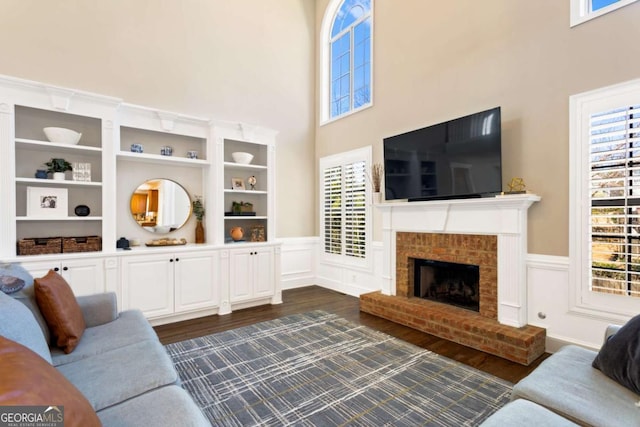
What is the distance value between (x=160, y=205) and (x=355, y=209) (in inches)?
115

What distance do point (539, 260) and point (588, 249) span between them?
41cm

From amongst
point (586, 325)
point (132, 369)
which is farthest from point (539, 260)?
point (132, 369)

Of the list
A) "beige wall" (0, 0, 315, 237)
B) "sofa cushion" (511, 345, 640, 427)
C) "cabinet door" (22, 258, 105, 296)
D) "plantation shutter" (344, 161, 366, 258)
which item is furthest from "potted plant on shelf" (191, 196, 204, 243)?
"sofa cushion" (511, 345, 640, 427)

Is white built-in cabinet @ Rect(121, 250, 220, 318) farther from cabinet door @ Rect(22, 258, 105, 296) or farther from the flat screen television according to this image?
the flat screen television

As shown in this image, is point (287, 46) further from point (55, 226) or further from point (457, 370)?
point (457, 370)

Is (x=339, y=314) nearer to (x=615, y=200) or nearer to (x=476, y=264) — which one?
(x=476, y=264)

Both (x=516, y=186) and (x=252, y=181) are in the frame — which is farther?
(x=252, y=181)

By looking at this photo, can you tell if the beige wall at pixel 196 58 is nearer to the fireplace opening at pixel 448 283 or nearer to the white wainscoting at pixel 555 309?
the fireplace opening at pixel 448 283

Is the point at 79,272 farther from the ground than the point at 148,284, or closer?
farther from the ground

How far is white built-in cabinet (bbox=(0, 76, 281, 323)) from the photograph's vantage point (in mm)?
3266

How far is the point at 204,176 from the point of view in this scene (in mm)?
4617

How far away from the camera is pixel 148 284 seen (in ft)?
12.2

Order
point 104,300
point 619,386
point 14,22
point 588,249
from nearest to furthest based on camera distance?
1. point 619,386
2. point 104,300
3. point 588,249
4. point 14,22

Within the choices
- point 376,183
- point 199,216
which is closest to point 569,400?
point 376,183
